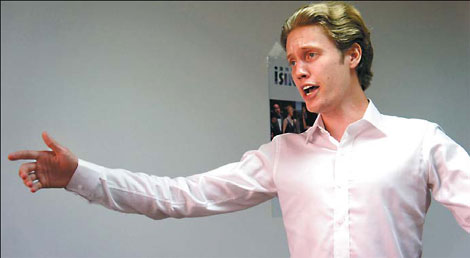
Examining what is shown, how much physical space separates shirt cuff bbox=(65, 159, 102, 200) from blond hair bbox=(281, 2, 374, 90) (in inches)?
23.2

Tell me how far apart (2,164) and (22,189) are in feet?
0.36

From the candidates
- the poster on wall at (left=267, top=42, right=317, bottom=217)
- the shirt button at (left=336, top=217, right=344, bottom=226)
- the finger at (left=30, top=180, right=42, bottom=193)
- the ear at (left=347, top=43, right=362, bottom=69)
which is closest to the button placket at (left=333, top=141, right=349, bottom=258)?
the shirt button at (left=336, top=217, right=344, bottom=226)

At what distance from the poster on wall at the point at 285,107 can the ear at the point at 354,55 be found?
32cm

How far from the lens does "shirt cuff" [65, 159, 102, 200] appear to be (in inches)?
48.3

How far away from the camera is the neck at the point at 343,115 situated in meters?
1.35

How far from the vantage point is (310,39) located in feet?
4.36

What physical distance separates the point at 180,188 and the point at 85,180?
0.23 meters

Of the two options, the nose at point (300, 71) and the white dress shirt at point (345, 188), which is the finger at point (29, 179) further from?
the nose at point (300, 71)

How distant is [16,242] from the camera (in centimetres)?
187

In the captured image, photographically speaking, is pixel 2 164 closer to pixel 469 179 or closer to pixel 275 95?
pixel 275 95

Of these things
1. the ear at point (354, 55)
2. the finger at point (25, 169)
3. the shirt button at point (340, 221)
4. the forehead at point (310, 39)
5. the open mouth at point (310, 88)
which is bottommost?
the shirt button at point (340, 221)

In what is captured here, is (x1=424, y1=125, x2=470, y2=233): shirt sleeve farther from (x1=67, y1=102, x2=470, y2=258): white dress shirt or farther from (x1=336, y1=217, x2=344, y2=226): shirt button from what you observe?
(x1=336, y1=217, x2=344, y2=226): shirt button

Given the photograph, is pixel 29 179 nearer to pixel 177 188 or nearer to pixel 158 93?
pixel 177 188

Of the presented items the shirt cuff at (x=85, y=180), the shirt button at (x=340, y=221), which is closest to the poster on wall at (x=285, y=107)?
the shirt button at (x=340, y=221)
